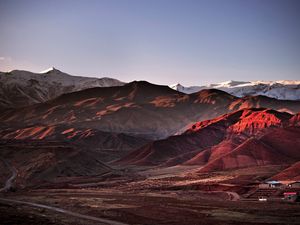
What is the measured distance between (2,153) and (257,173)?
80363mm

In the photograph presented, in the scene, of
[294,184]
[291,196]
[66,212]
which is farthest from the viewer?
[294,184]

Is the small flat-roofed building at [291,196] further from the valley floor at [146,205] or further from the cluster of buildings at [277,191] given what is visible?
the valley floor at [146,205]

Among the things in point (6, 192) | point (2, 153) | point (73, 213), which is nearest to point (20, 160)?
point (2, 153)

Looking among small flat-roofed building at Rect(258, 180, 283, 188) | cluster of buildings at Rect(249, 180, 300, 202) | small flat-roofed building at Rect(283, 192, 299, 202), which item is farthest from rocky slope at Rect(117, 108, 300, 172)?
small flat-roofed building at Rect(283, 192, 299, 202)

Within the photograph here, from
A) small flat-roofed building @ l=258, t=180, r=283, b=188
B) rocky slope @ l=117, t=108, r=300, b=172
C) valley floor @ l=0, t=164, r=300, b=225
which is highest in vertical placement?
rocky slope @ l=117, t=108, r=300, b=172

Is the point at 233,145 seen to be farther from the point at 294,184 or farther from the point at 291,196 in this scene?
the point at 291,196

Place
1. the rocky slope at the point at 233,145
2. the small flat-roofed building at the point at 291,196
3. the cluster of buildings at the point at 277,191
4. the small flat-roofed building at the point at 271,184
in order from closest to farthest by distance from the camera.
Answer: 1. the small flat-roofed building at the point at 291,196
2. the cluster of buildings at the point at 277,191
3. the small flat-roofed building at the point at 271,184
4. the rocky slope at the point at 233,145

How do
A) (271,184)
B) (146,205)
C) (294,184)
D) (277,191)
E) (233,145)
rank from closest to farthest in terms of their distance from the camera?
(146,205), (277,191), (294,184), (271,184), (233,145)

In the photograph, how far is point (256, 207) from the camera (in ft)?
221

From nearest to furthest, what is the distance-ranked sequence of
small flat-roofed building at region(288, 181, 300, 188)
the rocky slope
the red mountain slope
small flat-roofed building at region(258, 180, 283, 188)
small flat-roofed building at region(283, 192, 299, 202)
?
small flat-roofed building at region(283, 192, 299, 202)
small flat-roofed building at region(288, 181, 300, 188)
small flat-roofed building at region(258, 180, 283, 188)
the rocky slope
the red mountain slope

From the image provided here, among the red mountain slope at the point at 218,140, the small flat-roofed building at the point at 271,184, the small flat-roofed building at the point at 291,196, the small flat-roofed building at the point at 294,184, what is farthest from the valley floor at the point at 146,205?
the red mountain slope at the point at 218,140

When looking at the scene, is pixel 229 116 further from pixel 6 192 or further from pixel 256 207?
pixel 256 207

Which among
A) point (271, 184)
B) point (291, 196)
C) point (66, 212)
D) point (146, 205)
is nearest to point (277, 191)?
point (271, 184)

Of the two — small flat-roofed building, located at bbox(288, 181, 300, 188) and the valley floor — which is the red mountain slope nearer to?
the valley floor
